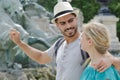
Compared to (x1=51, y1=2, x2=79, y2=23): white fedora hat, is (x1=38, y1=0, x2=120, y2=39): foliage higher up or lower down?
lower down

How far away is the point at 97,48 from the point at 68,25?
590 mm

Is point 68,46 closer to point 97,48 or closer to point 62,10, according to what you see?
point 62,10

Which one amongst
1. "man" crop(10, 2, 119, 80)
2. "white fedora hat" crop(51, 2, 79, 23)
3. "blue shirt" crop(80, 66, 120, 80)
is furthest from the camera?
"white fedora hat" crop(51, 2, 79, 23)

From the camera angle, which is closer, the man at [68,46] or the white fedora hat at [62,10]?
the man at [68,46]

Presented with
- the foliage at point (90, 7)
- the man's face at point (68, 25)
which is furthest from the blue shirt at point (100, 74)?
the foliage at point (90, 7)

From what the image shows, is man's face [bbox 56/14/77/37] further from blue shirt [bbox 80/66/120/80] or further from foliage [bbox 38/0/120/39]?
foliage [bbox 38/0/120/39]

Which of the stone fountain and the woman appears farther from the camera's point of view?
the stone fountain

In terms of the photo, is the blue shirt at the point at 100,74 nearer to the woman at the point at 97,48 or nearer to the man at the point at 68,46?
the woman at the point at 97,48

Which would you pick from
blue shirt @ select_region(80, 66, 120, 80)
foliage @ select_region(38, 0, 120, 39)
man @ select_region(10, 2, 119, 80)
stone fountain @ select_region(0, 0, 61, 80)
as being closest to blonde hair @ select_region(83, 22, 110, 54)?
blue shirt @ select_region(80, 66, 120, 80)

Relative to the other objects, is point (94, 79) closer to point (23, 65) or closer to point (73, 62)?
point (73, 62)

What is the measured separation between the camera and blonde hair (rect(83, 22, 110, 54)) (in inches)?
129

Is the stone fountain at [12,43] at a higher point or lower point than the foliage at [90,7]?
higher

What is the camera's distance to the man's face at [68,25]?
12.6 feet

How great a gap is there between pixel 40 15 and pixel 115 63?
45.3 ft
